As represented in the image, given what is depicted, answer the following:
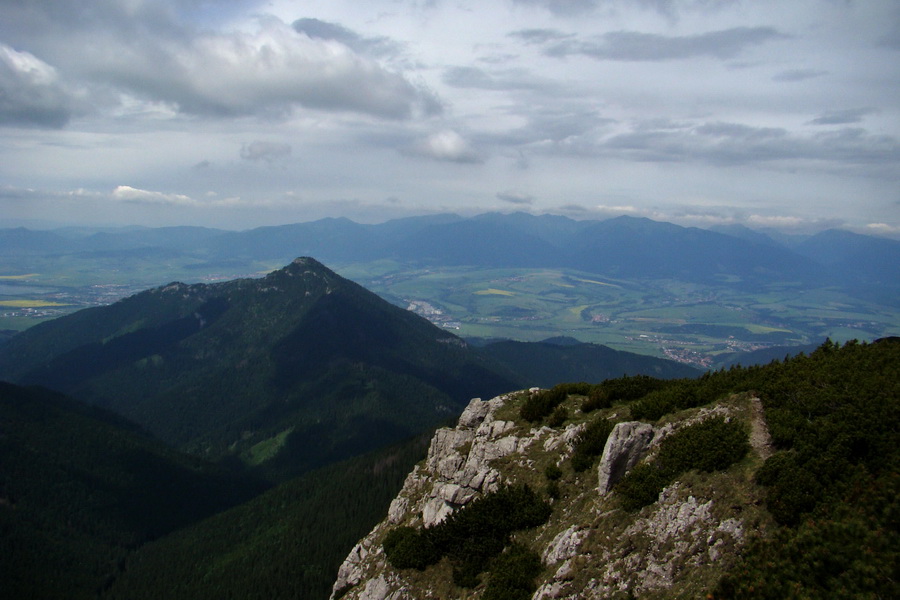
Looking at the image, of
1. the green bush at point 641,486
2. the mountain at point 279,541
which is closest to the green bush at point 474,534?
the green bush at point 641,486

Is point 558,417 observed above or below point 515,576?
above

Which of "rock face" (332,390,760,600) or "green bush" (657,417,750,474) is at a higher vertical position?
"green bush" (657,417,750,474)

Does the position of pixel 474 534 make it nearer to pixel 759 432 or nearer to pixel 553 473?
pixel 553 473

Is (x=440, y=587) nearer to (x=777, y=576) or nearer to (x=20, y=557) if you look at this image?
(x=777, y=576)

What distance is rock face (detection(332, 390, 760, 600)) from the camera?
26.5 m

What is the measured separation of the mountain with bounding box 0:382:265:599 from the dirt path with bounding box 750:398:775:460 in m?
171

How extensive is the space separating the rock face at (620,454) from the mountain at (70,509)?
162 metres

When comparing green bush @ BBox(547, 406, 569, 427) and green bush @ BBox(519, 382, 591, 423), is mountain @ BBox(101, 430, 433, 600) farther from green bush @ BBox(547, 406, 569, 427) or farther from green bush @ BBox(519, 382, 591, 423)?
green bush @ BBox(547, 406, 569, 427)

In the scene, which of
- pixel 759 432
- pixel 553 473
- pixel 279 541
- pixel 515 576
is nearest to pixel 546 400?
pixel 553 473

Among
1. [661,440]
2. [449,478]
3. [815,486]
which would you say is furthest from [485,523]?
[815,486]

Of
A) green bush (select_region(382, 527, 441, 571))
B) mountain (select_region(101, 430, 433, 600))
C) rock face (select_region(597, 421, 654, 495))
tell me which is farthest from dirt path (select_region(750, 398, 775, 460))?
mountain (select_region(101, 430, 433, 600))

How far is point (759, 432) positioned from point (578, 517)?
1333 cm

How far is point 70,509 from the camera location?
6742 inches

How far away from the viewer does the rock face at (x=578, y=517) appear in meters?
26.5
